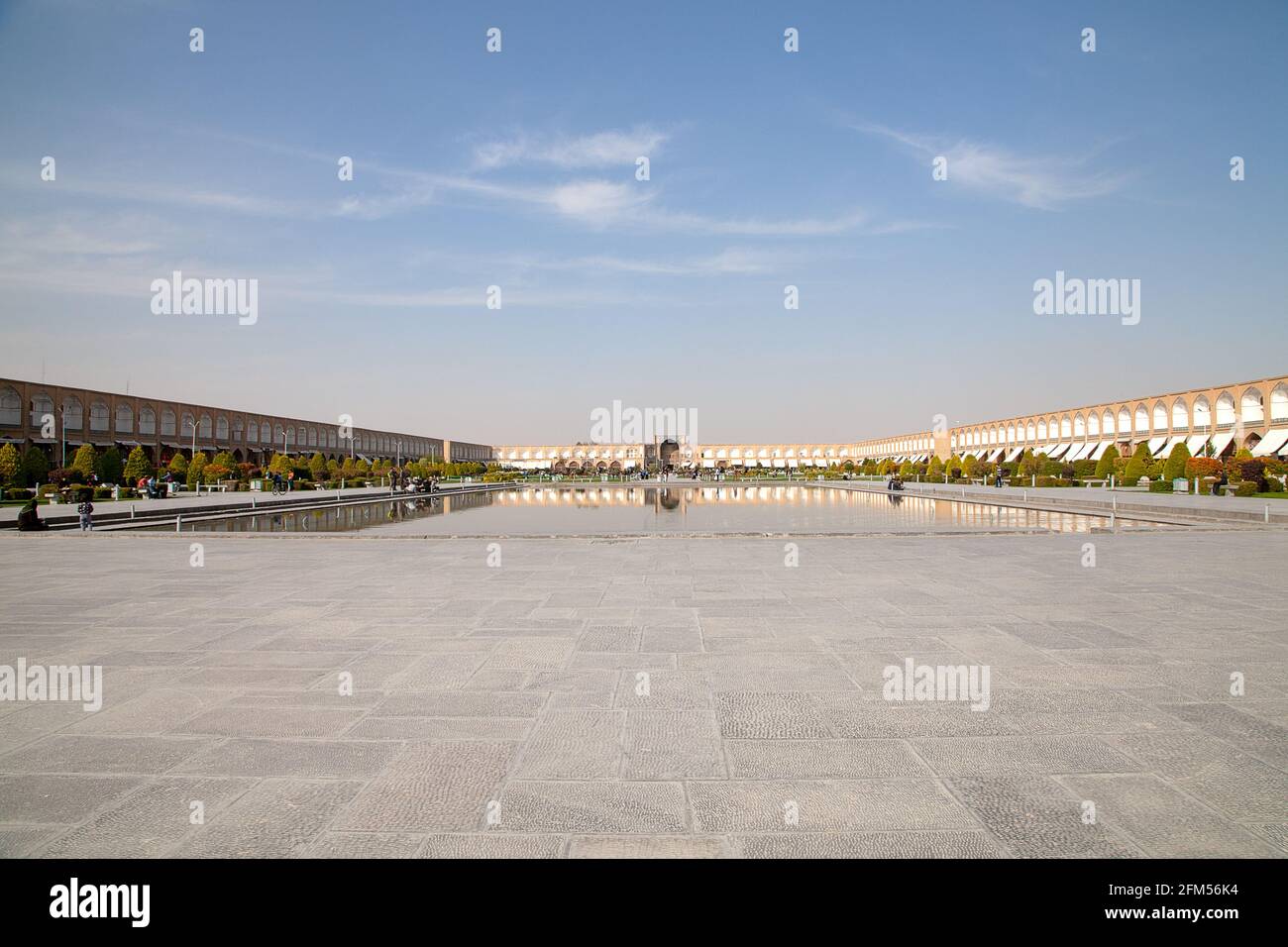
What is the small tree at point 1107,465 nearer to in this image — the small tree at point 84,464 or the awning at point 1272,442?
the awning at point 1272,442

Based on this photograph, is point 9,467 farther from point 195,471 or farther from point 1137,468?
point 1137,468

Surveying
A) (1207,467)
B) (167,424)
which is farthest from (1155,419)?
(167,424)

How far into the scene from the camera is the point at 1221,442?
40.8m

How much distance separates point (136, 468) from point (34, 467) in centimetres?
391

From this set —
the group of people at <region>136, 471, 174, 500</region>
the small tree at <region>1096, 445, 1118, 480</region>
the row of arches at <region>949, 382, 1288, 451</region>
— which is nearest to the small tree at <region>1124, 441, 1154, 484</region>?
the small tree at <region>1096, 445, 1118, 480</region>

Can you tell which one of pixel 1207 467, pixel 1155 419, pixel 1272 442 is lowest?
pixel 1207 467

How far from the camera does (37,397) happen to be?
3581 cm

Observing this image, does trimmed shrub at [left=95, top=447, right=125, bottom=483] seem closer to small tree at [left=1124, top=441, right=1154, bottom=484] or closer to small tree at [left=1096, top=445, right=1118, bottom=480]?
small tree at [left=1124, top=441, right=1154, bottom=484]

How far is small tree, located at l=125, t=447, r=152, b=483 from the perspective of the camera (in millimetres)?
30031

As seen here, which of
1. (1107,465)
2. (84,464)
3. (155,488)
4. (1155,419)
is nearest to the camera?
(155,488)

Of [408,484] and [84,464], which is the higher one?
[84,464]

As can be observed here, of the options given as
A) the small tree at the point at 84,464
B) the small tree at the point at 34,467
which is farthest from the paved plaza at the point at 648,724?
the small tree at the point at 34,467
